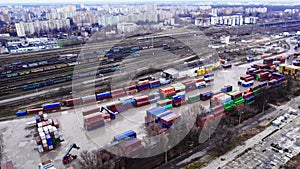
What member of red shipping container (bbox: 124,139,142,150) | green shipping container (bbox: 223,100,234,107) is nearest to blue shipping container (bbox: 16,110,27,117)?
red shipping container (bbox: 124,139,142,150)

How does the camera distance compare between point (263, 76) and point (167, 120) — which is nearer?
point (167, 120)

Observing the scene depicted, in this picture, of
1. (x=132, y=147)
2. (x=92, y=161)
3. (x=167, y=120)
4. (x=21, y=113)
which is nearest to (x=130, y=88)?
(x=167, y=120)

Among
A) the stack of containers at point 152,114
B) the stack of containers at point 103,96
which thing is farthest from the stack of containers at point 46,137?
the stack of containers at point 152,114

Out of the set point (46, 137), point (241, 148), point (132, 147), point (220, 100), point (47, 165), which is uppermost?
point (220, 100)

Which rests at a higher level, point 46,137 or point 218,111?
point 218,111

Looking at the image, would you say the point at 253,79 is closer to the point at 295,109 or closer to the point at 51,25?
the point at 295,109

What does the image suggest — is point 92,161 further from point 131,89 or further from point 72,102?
point 131,89
